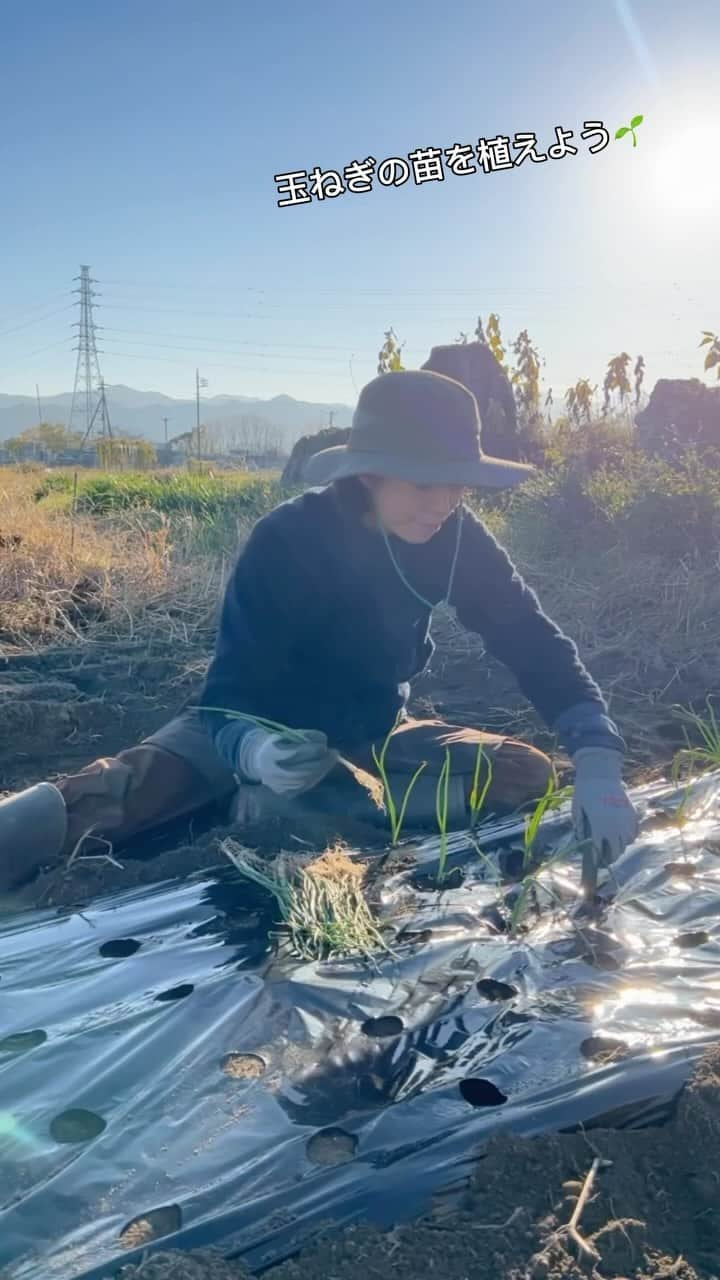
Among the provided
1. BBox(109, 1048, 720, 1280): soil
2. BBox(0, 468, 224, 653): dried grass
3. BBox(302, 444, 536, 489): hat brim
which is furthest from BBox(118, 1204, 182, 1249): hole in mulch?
BBox(0, 468, 224, 653): dried grass

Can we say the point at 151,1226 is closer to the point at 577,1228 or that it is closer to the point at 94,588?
the point at 577,1228

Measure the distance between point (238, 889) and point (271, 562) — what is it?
25.7 inches

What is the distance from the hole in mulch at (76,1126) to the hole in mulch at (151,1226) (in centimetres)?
14

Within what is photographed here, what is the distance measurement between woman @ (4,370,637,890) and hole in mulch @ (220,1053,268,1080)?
24.9 inches

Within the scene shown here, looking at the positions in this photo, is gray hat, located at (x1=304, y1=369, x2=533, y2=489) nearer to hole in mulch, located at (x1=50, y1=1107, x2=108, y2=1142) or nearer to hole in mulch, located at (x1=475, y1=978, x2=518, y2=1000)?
hole in mulch, located at (x1=475, y1=978, x2=518, y2=1000)

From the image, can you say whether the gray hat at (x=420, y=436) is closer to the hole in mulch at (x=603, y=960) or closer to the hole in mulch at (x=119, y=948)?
the hole in mulch at (x=603, y=960)

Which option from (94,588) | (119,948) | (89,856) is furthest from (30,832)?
(94,588)

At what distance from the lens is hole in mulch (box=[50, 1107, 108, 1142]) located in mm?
1091

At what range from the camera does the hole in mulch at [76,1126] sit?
42.9 inches

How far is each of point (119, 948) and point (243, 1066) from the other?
45 cm

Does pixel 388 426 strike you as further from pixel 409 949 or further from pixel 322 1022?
pixel 322 1022

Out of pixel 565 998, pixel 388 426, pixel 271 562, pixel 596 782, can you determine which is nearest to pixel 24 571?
pixel 271 562

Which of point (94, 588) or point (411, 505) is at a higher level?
point (411, 505)

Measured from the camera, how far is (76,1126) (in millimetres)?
1111
